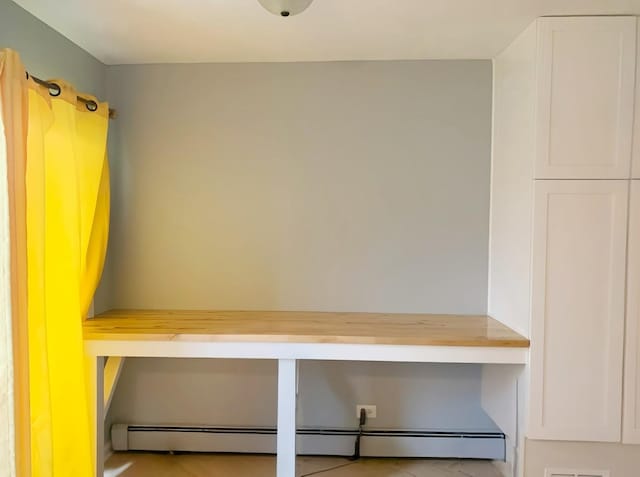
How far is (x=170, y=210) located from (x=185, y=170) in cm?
24

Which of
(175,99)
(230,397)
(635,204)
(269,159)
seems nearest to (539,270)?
(635,204)

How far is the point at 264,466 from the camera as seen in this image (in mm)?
2373

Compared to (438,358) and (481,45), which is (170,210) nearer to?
(438,358)

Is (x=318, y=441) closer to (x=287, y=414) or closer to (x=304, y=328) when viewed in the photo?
(x=287, y=414)

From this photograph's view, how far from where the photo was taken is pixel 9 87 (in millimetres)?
1392

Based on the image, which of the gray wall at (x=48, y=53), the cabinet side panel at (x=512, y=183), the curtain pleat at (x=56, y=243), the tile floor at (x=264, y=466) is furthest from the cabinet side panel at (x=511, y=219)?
the gray wall at (x=48, y=53)

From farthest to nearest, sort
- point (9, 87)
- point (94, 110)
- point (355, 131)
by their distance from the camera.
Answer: point (355, 131)
point (94, 110)
point (9, 87)

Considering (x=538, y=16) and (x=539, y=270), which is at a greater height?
(x=538, y=16)

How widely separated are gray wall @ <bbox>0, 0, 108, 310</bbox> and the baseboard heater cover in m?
0.80

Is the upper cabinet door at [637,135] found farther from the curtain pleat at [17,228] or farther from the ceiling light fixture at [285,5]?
the curtain pleat at [17,228]

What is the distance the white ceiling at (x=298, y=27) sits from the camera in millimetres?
1723

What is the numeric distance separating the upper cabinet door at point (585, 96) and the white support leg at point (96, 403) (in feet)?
7.00

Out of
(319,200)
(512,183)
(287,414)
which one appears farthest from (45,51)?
(512,183)

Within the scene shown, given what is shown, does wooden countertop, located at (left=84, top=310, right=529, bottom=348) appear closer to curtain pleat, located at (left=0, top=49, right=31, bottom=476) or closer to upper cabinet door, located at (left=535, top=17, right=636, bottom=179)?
curtain pleat, located at (left=0, top=49, right=31, bottom=476)
